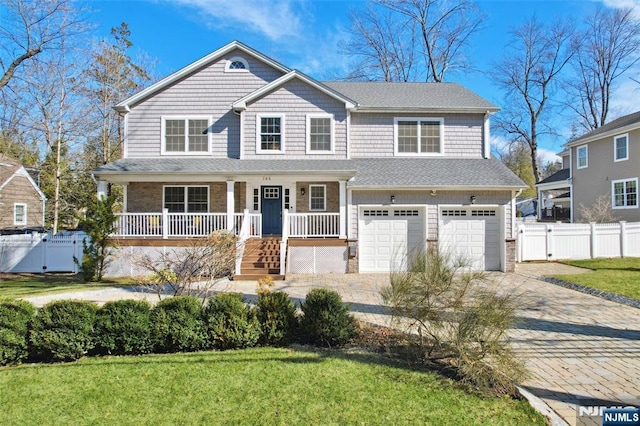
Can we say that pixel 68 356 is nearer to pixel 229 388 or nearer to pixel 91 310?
pixel 91 310

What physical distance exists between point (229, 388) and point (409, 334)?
263 centimetres

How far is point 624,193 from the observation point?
68.7 ft

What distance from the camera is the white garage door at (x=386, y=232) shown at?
44.2 ft

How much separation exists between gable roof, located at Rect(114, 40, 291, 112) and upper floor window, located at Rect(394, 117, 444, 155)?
5575 millimetres

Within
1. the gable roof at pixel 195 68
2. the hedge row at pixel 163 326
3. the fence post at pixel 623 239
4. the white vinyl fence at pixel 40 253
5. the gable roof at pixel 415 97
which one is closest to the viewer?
the hedge row at pixel 163 326

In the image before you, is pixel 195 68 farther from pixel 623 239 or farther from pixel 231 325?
pixel 623 239

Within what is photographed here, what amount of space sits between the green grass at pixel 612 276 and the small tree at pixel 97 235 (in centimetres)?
1538

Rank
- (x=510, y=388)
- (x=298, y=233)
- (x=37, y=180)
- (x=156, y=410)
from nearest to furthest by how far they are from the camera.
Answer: (x=156, y=410) → (x=510, y=388) → (x=298, y=233) → (x=37, y=180)

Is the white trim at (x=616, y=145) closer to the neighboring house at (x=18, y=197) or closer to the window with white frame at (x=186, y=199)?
the window with white frame at (x=186, y=199)

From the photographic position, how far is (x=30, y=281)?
12.2m

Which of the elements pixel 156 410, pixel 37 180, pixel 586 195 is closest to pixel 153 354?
pixel 156 410

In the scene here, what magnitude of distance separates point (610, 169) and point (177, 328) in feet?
87.4

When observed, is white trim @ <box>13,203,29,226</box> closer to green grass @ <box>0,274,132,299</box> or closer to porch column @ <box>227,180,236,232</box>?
green grass @ <box>0,274,132,299</box>

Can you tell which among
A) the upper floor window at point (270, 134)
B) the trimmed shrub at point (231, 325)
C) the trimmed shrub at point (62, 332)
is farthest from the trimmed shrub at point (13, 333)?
the upper floor window at point (270, 134)
